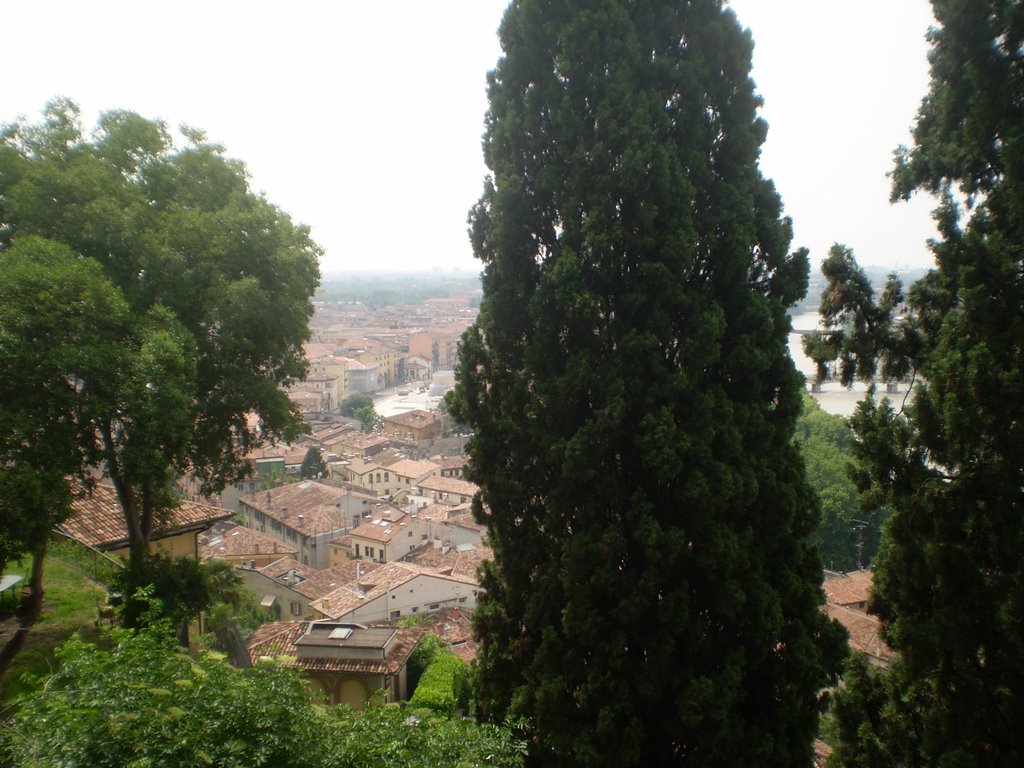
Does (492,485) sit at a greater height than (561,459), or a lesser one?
lesser

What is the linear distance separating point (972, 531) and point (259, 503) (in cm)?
3079

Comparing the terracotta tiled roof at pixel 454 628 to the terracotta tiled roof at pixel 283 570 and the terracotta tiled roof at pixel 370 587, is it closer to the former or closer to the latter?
the terracotta tiled roof at pixel 370 587

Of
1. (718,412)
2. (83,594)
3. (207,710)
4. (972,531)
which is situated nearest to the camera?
(207,710)

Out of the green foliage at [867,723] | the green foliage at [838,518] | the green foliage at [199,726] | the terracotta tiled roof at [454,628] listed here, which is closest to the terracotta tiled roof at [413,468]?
the terracotta tiled roof at [454,628]

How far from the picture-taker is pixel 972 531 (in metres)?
5.14

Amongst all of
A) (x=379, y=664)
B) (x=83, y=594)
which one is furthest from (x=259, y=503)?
(x=83, y=594)

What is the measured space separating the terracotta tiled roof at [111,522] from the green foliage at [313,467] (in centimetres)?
3023

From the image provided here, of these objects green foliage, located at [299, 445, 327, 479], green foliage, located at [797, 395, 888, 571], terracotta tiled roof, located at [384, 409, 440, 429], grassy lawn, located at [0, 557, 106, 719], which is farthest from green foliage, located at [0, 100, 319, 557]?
terracotta tiled roof, located at [384, 409, 440, 429]

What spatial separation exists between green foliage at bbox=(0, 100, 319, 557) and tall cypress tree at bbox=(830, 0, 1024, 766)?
599cm

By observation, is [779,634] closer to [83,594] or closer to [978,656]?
[978,656]

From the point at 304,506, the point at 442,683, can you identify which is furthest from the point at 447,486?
the point at 442,683

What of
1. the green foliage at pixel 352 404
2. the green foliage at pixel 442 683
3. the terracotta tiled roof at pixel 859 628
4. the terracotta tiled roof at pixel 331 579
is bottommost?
the green foliage at pixel 352 404

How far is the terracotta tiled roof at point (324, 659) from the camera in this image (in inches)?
493

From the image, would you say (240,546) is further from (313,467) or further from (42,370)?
(42,370)
